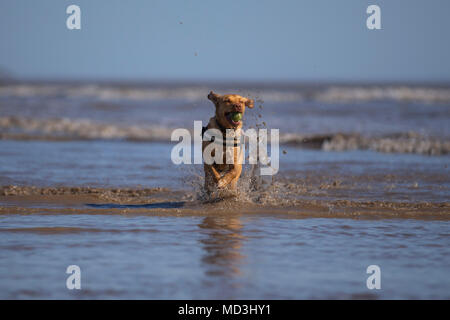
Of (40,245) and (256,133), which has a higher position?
(256,133)

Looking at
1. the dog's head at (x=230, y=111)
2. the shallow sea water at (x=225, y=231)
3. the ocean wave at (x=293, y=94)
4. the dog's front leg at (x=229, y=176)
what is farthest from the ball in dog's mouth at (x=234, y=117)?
the ocean wave at (x=293, y=94)

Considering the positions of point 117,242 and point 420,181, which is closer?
point 117,242

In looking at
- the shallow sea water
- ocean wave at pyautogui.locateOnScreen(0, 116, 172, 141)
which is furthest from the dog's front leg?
ocean wave at pyautogui.locateOnScreen(0, 116, 172, 141)

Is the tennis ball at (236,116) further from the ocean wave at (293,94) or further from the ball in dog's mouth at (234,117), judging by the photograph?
the ocean wave at (293,94)

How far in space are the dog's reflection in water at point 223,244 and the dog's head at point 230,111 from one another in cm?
132

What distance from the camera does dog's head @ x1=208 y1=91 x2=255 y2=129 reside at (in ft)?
29.1

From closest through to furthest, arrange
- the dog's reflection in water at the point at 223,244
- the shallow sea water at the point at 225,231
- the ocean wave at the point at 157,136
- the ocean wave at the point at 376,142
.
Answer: the shallow sea water at the point at 225,231 → the dog's reflection in water at the point at 223,244 → the ocean wave at the point at 376,142 → the ocean wave at the point at 157,136

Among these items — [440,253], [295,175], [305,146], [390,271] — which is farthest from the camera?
[305,146]

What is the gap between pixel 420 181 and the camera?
1192cm

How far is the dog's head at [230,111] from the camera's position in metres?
8.86

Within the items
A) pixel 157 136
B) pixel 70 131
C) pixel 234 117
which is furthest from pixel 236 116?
pixel 70 131
